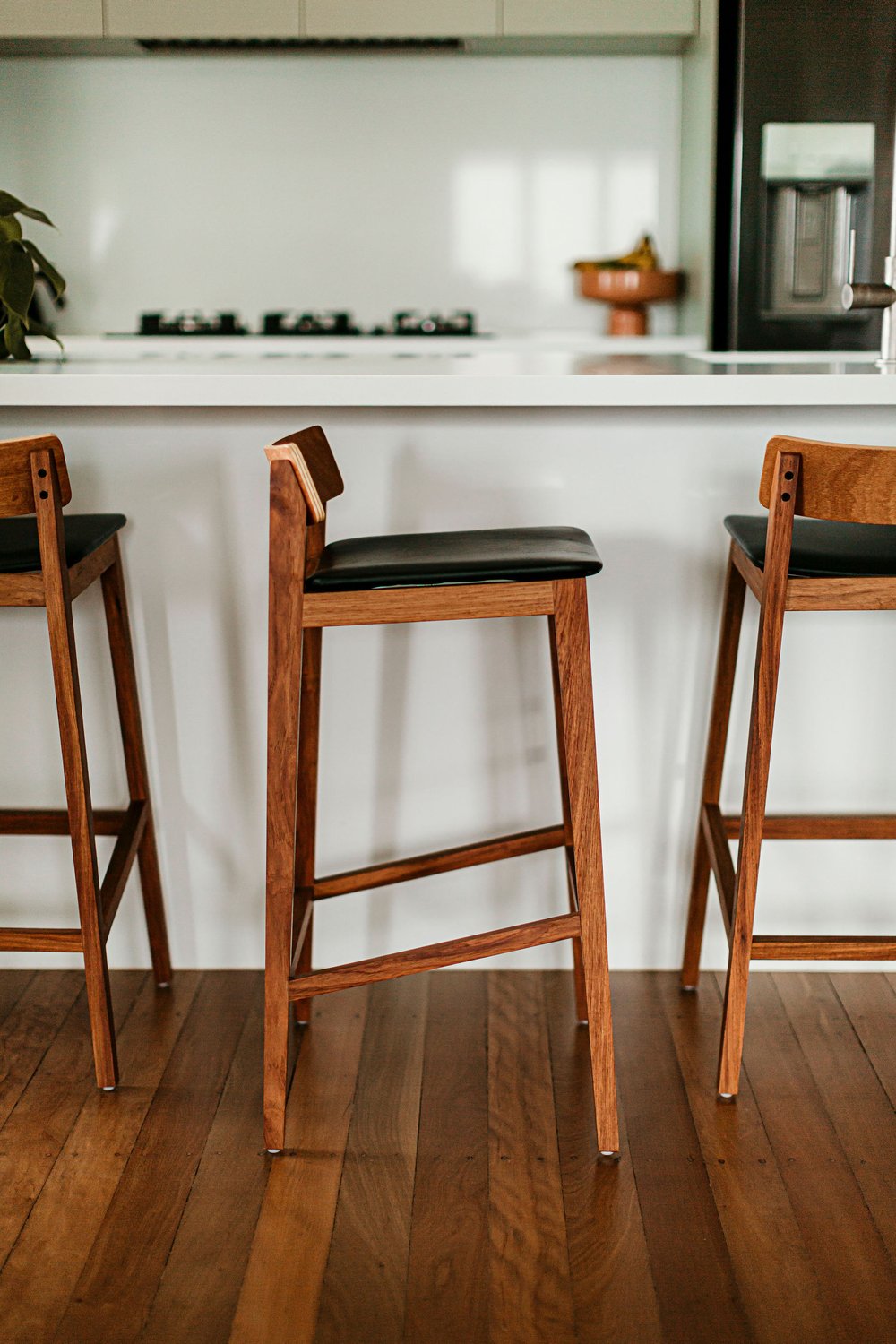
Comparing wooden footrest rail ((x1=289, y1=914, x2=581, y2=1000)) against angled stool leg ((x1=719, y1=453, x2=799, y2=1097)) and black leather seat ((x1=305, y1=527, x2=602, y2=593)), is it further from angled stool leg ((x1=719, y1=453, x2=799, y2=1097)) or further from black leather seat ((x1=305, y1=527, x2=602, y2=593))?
black leather seat ((x1=305, y1=527, x2=602, y2=593))

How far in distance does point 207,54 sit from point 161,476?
260 cm

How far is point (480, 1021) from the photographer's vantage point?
1977 millimetres

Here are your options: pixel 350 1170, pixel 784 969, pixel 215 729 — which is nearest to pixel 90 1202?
pixel 350 1170

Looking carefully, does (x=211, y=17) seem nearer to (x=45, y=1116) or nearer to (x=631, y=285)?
(x=631, y=285)

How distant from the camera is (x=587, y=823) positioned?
5.14 ft

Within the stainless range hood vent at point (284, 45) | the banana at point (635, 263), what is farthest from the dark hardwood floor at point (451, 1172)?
the stainless range hood vent at point (284, 45)

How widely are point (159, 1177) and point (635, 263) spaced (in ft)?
10.4

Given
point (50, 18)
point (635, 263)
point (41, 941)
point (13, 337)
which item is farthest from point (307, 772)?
point (50, 18)

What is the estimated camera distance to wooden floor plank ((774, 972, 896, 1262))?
156 centimetres

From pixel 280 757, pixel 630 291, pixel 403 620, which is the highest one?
pixel 630 291

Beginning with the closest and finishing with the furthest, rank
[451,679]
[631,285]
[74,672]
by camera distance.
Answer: [74,672] → [451,679] → [631,285]

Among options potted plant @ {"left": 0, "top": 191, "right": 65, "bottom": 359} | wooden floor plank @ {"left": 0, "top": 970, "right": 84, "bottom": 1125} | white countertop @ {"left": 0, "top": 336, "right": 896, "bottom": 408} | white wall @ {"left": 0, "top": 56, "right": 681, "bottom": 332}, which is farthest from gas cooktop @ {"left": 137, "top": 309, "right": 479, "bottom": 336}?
wooden floor plank @ {"left": 0, "top": 970, "right": 84, "bottom": 1125}

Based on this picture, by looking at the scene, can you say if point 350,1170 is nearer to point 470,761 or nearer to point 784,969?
point 470,761

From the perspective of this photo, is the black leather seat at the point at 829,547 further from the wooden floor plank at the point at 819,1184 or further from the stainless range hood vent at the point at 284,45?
the stainless range hood vent at the point at 284,45
